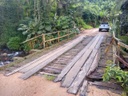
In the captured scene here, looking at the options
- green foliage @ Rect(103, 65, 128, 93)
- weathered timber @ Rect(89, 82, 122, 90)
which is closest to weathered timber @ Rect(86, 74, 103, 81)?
weathered timber @ Rect(89, 82, 122, 90)

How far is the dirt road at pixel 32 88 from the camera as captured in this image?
402 centimetres

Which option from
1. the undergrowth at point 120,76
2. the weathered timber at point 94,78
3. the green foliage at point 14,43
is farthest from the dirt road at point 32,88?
the green foliage at point 14,43

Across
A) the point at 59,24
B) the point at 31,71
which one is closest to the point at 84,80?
the point at 31,71

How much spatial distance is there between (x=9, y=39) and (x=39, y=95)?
12410 mm

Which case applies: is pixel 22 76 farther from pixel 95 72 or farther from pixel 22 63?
pixel 95 72

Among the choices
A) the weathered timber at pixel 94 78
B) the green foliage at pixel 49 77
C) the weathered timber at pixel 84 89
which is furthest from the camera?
the green foliage at pixel 49 77

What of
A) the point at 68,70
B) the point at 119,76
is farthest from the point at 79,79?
the point at 119,76

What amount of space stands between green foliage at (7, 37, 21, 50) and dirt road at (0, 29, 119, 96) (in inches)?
385

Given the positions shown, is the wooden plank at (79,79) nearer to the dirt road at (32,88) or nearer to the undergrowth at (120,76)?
the dirt road at (32,88)

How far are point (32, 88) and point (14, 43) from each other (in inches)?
439

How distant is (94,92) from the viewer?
13.1ft

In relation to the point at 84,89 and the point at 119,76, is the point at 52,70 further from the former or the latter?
the point at 119,76

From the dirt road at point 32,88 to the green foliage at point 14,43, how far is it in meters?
9.78

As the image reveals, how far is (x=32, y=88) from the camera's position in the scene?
4.34m
